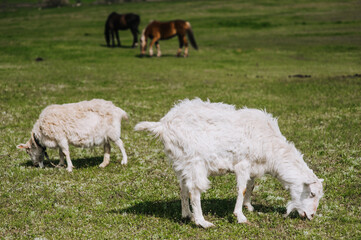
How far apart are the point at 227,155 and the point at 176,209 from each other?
81.9 inches

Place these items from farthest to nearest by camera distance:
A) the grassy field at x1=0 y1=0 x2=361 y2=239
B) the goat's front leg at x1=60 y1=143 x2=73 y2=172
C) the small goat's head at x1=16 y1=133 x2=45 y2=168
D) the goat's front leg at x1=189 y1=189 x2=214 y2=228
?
the small goat's head at x1=16 y1=133 x2=45 y2=168 → the goat's front leg at x1=60 y1=143 x2=73 y2=172 → the grassy field at x1=0 y1=0 x2=361 y2=239 → the goat's front leg at x1=189 y1=189 x2=214 y2=228

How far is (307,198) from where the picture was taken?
27.6ft

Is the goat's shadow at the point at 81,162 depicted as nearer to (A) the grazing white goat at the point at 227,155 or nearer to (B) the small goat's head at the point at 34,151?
(B) the small goat's head at the point at 34,151

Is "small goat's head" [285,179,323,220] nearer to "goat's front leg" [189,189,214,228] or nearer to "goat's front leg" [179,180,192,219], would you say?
"goat's front leg" [189,189,214,228]

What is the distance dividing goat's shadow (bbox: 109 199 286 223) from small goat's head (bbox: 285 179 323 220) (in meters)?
0.86

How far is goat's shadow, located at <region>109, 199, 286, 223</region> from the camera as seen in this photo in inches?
362

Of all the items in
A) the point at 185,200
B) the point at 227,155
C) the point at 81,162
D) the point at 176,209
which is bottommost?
the point at 81,162

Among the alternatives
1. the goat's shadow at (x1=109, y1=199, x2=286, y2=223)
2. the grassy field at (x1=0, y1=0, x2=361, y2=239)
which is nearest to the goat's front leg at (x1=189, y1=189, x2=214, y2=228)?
the grassy field at (x1=0, y1=0, x2=361, y2=239)

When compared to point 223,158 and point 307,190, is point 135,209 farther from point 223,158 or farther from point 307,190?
point 307,190

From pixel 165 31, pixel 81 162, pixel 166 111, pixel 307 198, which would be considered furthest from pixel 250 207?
pixel 165 31

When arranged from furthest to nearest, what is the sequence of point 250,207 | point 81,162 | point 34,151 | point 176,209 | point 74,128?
point 81,162 → point 34,151 → point 74,128 → point 176,209 → point 250,207

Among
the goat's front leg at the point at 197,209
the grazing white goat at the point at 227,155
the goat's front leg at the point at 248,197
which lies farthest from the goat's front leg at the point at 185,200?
the goat's front leg at the point at 248,197

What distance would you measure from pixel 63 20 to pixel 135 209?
67.7 metres

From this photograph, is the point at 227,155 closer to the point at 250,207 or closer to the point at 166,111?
the point at 250,207
